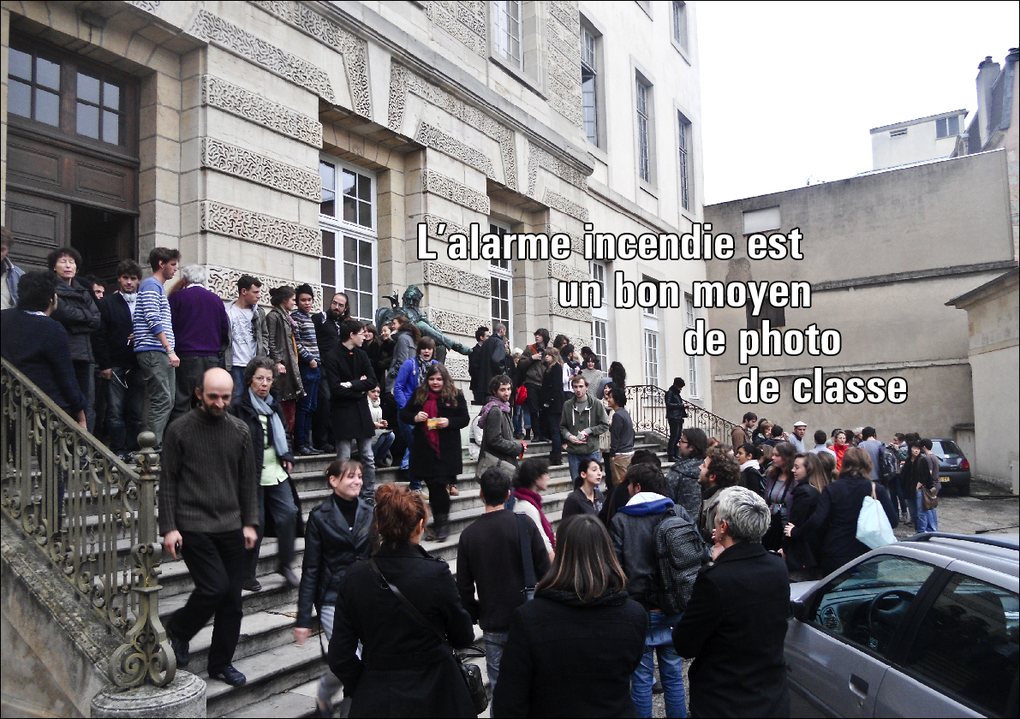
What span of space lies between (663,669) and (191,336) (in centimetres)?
A: 464

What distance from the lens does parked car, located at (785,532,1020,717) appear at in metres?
2.88

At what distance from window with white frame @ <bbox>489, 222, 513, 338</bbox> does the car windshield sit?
37.1 feet

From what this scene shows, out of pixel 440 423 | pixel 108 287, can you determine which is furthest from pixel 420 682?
pixel 108 287

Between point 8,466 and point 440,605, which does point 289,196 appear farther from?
point 440,605

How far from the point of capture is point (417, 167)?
11617 millimetres

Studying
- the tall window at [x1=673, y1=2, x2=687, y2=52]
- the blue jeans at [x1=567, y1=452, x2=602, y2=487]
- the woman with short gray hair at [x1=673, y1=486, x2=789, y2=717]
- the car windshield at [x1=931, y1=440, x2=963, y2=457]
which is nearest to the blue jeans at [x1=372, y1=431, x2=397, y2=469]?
the blue jeans at [x1=567, y1=452, x2=602, y2=487]

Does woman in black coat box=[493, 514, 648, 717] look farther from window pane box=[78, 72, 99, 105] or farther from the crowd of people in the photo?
window pane box=[78, 72, 99, 105]

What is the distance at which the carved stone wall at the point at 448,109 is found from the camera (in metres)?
11.0

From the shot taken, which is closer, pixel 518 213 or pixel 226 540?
pixel 226 540

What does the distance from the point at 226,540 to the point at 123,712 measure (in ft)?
3.16

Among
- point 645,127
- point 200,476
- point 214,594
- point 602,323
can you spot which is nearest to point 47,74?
point 200,476

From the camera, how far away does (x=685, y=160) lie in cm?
2475

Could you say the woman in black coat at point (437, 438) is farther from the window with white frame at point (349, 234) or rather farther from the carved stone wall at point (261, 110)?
the window with white frame at point (349, 234)

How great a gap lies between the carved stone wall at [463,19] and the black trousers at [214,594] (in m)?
9.80
